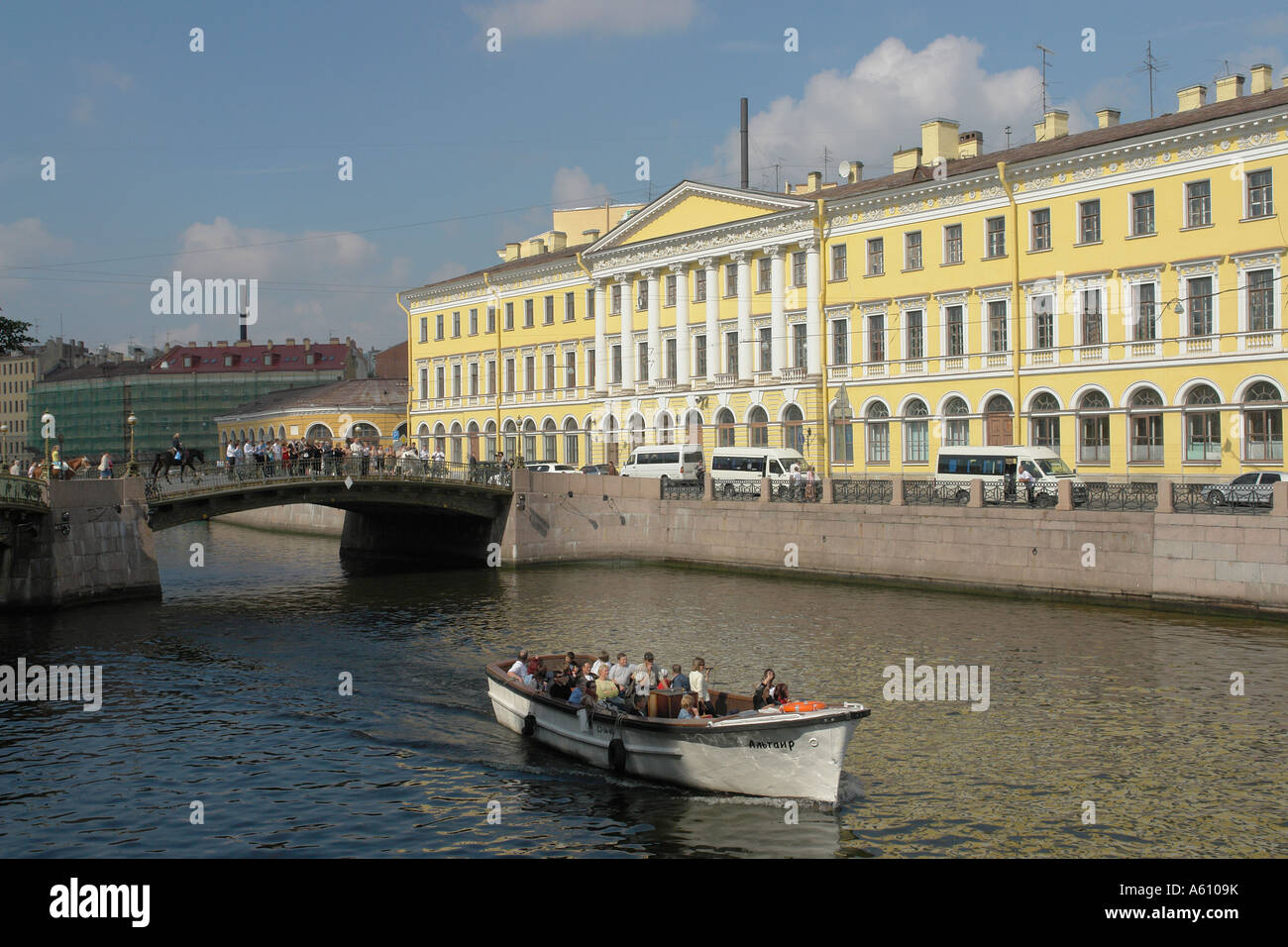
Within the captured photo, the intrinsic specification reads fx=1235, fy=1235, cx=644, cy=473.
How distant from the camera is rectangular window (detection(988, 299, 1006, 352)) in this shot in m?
38.0

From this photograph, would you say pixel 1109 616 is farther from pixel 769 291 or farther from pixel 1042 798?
pixel 769 291

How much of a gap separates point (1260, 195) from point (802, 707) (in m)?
25.1

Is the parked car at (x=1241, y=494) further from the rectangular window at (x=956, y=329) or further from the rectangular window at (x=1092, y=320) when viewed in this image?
the rectangular window at (x=956, y=329)

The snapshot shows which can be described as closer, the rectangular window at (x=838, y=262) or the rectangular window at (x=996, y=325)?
the rectangular window at (x=996, y=325)

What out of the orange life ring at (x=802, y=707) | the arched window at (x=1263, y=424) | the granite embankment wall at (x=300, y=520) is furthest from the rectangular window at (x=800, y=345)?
the orange life ring at (x=802, y=707)

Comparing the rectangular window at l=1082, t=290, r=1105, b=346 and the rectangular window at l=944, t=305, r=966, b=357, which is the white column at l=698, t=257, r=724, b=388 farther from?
the rectangular window at l=1082, t=290, r=1105, b=346

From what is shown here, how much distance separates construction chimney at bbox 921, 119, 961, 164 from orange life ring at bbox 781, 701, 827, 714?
34.9 m

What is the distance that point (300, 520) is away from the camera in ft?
183

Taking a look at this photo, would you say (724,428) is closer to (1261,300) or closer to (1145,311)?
(1145,311)

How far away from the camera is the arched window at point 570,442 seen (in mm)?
54094

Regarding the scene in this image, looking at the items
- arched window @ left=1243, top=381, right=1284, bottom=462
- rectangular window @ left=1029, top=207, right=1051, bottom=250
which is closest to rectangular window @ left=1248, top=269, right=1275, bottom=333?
arched window @ left=1243, top=381, right=1284, bottom=462

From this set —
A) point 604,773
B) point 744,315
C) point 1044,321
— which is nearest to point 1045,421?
point 1044,321

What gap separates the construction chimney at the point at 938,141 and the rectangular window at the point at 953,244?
248 inches

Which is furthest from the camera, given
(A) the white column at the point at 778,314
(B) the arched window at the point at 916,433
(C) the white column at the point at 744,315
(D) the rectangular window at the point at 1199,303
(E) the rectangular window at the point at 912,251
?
(C) the white column at the point at 744,315
